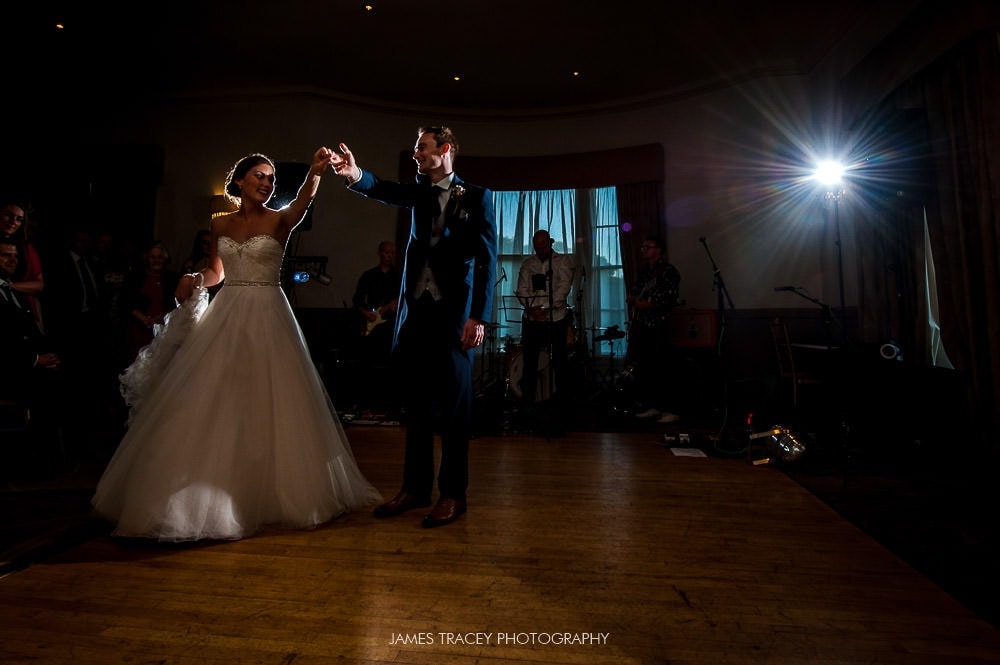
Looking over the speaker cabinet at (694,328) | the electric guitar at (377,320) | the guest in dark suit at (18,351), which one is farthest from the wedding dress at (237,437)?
the speaker cabinet at (694,328)

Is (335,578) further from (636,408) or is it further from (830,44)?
(830,44)

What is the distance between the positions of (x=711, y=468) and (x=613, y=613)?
2.23 m

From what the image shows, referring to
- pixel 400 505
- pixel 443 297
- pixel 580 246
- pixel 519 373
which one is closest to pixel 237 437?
pixel 400 505

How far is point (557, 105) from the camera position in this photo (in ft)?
→ 25.6

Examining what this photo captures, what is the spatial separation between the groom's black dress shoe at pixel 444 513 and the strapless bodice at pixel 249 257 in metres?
1.32

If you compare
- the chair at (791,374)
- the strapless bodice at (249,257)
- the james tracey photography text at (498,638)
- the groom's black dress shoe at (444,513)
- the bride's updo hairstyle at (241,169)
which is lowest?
the james tracey photography text at (498,638)

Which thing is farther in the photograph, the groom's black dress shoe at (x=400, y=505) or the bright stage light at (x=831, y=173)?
the bright stage light at (x=831, y=173)

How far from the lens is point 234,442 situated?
225 centimetres

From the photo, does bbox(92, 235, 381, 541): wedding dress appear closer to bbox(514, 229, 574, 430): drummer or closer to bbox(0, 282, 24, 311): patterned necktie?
bbox(0, 282, 24, 311): patterned necktie

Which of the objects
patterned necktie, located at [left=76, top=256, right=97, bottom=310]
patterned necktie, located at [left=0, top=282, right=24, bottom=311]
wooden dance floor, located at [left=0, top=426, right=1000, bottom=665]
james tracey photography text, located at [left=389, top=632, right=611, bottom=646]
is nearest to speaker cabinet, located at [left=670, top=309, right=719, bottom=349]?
wooden dance floor, located at [left=0, top=426, right=1000, bottom=665]

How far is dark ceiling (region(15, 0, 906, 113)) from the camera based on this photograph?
18.2 ft

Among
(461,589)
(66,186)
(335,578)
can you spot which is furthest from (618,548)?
(66,186)

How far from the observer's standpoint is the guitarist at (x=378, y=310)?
20.5ft

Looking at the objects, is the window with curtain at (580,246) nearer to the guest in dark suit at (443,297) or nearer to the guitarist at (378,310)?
the guitarist at (378,310)
